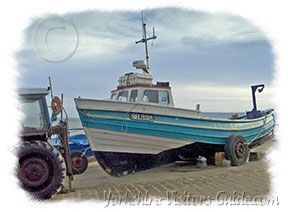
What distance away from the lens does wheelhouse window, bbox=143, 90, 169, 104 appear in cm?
909

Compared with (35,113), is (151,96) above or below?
above

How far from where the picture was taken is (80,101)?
24.9 ft

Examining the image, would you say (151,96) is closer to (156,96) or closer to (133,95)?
(156,96)

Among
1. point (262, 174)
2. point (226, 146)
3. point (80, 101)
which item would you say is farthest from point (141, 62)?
point (262, 174)

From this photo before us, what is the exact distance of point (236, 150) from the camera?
956 cm

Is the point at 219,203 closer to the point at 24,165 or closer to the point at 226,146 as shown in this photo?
the point at 24,165

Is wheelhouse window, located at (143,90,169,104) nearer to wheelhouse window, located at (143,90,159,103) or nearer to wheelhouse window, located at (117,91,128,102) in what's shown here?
wheelhouse window, located at (143,90,159,103)

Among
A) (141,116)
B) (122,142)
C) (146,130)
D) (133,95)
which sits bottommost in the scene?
(122,142)

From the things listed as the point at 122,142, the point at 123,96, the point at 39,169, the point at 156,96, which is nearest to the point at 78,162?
the point at 122,142

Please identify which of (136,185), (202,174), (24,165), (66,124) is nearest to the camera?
(24,165)

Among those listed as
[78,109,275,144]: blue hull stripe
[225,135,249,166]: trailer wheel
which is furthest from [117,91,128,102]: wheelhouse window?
[225,135,249,166]: trailer wheel

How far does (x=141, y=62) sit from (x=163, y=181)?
13.3ft

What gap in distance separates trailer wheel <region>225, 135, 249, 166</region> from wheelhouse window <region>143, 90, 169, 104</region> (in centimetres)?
252

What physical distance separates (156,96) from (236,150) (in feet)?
10.6
